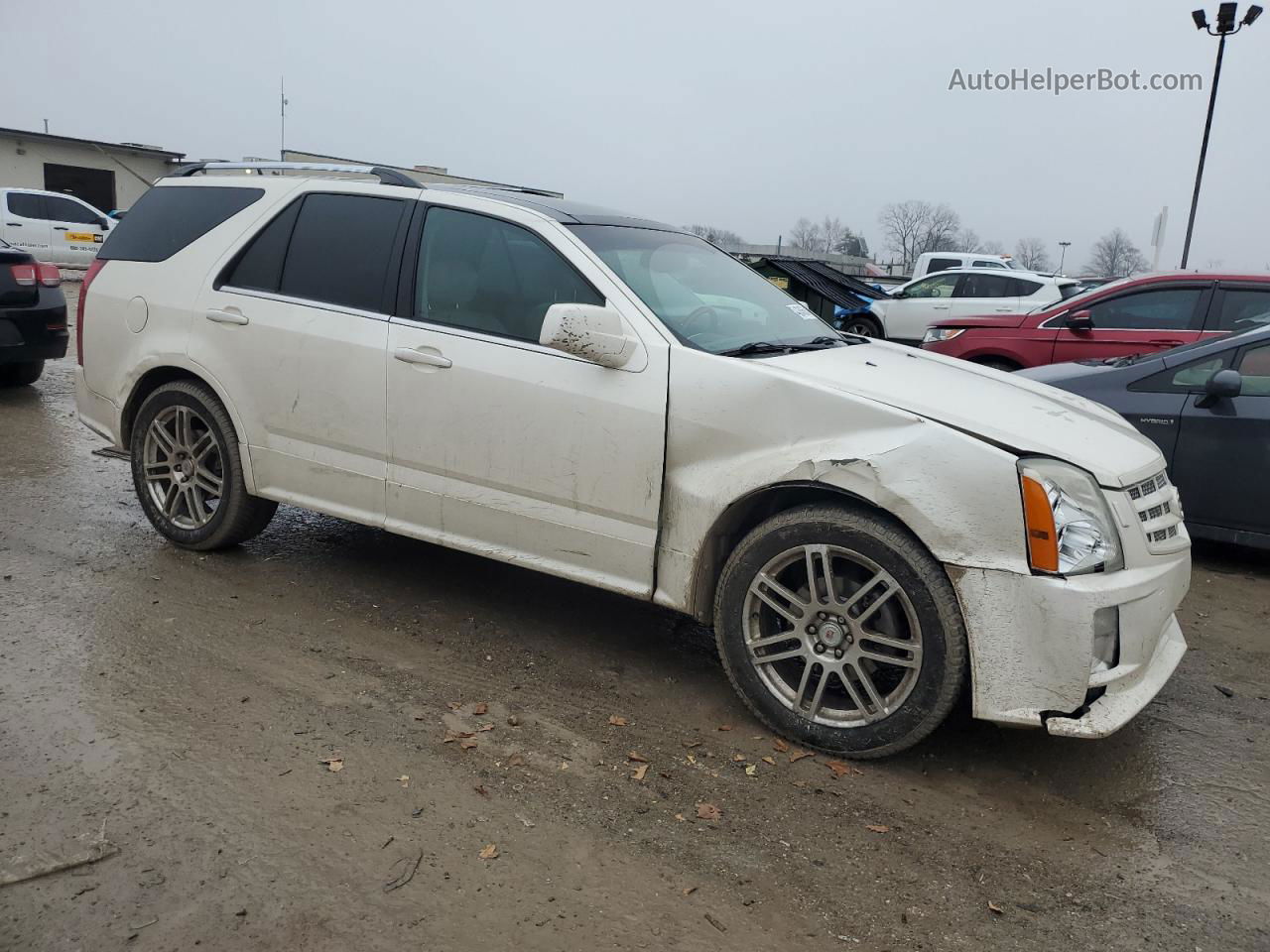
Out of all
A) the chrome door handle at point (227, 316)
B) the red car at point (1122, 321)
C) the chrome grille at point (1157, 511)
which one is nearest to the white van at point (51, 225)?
the red car at point (1122, 321)

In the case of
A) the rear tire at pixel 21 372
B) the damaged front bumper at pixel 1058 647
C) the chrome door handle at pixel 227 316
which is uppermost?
the chrome door handle at pixel 227 316

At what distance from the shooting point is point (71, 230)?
21406mm

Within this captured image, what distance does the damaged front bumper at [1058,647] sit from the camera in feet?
10.2

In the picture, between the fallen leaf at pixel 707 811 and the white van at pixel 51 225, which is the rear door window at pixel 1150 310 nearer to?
the fallen leaf at pixel 707 811

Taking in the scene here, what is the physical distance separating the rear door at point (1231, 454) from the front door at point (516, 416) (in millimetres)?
3690

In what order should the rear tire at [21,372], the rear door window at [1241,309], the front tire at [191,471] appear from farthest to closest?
the rear tire at [21,372] < the rear door window at [1241,309] < the front tire at [191,471]

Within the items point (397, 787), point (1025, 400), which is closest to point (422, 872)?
point (397, 787)

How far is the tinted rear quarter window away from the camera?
5023 millimetres

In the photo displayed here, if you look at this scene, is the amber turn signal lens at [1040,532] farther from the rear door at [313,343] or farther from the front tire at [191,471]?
the front tire at [191,471]

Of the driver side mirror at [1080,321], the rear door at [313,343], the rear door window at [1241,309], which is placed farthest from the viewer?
the driver side mirror at [1080,321]

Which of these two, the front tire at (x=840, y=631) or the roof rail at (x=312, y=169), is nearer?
the front tire at (x=840, y=631)

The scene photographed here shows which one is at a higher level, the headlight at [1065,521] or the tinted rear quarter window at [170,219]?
the tinted rear quarter window at [170,219]

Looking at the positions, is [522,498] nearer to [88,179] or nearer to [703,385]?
[703,385]

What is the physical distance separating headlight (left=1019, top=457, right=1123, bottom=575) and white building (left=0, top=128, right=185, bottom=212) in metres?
33.7
